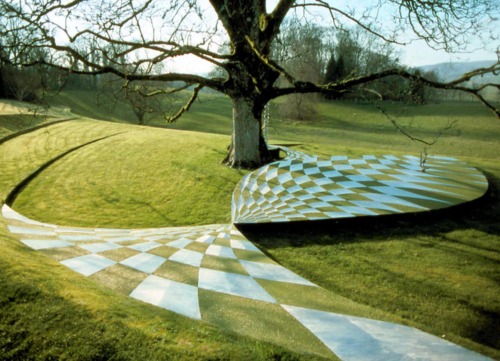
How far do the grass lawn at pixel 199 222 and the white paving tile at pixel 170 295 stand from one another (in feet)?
1.70

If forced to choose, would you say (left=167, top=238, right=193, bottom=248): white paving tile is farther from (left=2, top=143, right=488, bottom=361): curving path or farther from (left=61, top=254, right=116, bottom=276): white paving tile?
(left=61, top=254, right=116, bottom=276): white paving tile

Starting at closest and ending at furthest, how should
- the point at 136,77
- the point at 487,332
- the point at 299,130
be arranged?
the point at 487,332 → the point at 136,77 → the point at 299,130

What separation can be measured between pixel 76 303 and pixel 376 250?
4.75m

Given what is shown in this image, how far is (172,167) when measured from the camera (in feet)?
43.7

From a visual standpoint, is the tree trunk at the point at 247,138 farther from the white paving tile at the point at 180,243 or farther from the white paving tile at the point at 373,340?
the white paving tile at the point at 373,340

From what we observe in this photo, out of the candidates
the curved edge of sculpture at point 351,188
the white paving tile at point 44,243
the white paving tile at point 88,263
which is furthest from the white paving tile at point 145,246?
the curved edge of sculpture at point 351,188

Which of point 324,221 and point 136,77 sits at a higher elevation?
point 136,77

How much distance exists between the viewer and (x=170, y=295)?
3.78 m

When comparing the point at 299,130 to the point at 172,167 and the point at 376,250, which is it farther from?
the point at 376,250

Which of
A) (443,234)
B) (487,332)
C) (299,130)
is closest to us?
(487,332)

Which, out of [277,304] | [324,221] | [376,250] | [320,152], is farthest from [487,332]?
[320,152]

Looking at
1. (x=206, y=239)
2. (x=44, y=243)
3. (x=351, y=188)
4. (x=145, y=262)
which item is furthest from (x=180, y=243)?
(x=351, y=188)

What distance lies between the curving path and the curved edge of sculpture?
0.03m

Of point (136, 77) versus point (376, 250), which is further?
point (136, 77)
